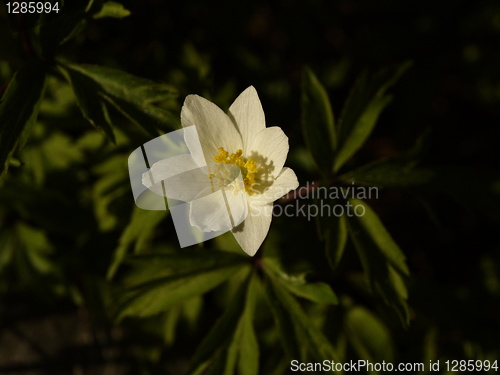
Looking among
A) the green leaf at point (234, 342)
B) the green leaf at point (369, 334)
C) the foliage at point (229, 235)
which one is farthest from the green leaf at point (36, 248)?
the green leaf at point (369, 334)

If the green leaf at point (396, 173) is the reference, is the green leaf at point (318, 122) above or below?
above

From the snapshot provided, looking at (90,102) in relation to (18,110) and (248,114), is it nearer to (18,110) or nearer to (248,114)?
(18,110)

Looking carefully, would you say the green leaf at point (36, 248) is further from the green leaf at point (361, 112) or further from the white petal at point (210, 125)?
the green leaf at point (361, 112)

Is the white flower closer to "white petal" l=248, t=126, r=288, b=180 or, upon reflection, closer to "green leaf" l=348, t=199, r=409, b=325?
"white petal" l=248, t=126, r=288, b=180

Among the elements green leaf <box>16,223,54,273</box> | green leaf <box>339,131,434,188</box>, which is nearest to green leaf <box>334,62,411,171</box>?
green leaf <box>339,131,434,188</box>

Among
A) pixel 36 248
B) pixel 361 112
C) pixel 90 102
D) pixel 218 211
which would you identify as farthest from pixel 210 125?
pixel 36 248

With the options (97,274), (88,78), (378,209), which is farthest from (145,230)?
(378,209)
